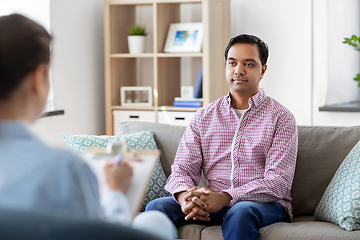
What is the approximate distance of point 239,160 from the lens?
202 cm

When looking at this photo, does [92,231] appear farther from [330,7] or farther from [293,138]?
[330,7]

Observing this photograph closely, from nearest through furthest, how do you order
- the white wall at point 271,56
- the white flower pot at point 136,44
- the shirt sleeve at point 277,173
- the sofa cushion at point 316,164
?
1. the shirt sleeve at point 277,173
2. the sofa cushion at point 316,164
3. the white wall at point 271,56
4. the white flower pot at point 136,44

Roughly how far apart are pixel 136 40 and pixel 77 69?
56cm

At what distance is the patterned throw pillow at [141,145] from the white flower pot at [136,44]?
5.74ft

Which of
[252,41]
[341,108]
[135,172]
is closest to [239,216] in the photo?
[252,41]

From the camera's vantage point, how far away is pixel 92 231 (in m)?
0.54

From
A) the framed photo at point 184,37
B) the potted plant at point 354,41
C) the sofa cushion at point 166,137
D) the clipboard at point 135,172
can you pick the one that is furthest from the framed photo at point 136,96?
the clipboard at point 135,172

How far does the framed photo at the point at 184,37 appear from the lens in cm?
387

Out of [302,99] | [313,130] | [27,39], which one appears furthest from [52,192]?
[302,99]

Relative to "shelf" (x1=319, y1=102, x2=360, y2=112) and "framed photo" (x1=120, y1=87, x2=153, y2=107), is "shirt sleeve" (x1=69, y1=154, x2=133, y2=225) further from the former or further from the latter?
"framed photo" (x1=120, y1=87, x2=153, y2=107)

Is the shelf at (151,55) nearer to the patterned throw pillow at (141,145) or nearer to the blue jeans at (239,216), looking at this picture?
the patterned throw pillow at (141,145)

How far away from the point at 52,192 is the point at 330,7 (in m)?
3.56

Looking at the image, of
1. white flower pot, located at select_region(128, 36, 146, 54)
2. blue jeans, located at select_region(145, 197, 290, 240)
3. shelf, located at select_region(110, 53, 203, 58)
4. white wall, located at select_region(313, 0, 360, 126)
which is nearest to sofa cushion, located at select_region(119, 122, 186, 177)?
blue jeans, located at select_region(145, 197, 290, 240)

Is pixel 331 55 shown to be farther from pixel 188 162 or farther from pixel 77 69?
pixel 188 162
